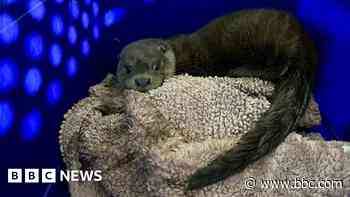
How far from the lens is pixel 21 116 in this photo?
1.05 m

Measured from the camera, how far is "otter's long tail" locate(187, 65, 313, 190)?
3.52 ft

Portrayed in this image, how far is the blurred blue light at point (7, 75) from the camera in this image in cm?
96

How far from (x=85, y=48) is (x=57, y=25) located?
23 cm

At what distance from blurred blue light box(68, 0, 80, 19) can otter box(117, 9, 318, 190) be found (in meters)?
0.21

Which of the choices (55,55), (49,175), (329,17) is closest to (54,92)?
(55,55)

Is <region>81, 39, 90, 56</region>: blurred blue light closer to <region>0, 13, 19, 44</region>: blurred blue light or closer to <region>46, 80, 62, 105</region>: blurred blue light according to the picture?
<region>46, 80, 62, 105</region>: blurred blue light

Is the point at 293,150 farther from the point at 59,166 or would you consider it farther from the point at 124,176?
the point at 59,166

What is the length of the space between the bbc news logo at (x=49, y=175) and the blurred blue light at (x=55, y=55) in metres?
0.27

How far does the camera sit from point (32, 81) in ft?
3.57

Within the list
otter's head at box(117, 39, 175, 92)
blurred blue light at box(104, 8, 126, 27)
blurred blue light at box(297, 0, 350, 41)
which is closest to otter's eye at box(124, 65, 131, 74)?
otter's head at box(117, 39, 175, 92)

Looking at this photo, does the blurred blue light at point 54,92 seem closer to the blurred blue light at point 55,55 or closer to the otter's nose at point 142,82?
the blurred blue light at point 55,55

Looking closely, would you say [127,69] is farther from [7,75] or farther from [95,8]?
[7,75]

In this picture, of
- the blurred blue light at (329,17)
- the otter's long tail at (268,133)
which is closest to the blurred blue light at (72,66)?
the otter's long tail at (268,133)

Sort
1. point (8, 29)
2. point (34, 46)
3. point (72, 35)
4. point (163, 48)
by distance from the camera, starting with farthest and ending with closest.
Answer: point (163, 48), point (72, 35), point (34, 46), point (8, 29)
